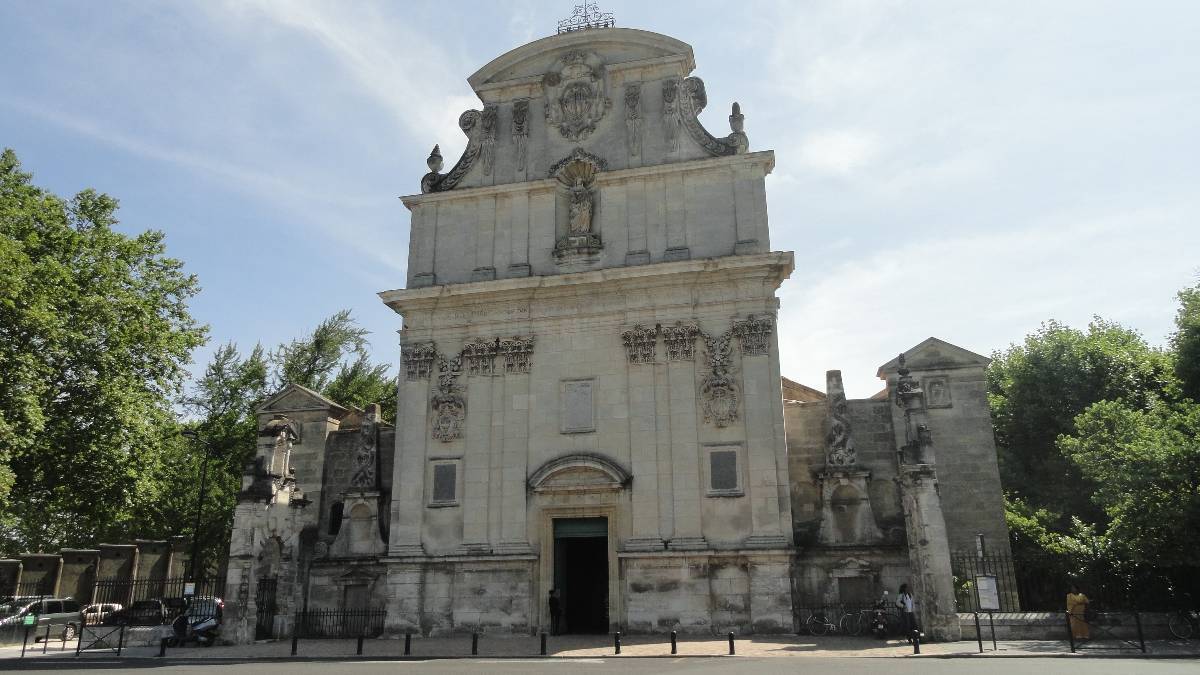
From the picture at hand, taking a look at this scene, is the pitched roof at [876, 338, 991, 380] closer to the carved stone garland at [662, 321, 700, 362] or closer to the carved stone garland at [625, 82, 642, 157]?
the carved stone garland at [662, 321, 700, 362]

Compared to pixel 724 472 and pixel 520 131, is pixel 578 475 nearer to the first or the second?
pixel 724 472

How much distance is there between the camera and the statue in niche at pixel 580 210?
25.4m

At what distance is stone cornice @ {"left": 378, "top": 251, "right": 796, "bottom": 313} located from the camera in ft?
76.6

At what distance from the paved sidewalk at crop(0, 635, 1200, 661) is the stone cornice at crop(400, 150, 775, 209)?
13.4 meters

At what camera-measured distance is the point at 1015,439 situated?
37.1 metres

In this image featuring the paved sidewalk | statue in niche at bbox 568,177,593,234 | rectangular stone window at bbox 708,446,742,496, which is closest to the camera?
the paved sidewalk

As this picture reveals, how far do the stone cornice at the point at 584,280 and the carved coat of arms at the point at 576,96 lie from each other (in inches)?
203

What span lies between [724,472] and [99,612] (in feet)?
75.3

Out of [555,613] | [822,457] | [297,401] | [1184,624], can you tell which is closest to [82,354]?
[297,401]

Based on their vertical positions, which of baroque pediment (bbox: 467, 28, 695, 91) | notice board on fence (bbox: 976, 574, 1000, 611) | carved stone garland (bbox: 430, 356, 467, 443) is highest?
baroque pediment (bbox: 467, 28, 695, 91)

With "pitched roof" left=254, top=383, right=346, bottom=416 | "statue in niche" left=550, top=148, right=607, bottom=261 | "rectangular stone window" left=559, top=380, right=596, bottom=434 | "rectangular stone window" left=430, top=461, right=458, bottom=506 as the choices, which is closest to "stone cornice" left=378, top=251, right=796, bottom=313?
"statue in niche" left=550, top=148, right=607, bottom=261

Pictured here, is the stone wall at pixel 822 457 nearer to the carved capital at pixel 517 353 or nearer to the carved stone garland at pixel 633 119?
the carved capital at pixel 517 353

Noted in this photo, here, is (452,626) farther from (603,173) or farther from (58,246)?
(58,246)

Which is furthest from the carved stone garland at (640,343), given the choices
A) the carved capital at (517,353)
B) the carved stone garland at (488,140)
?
the carved stone garland at (488,140)
